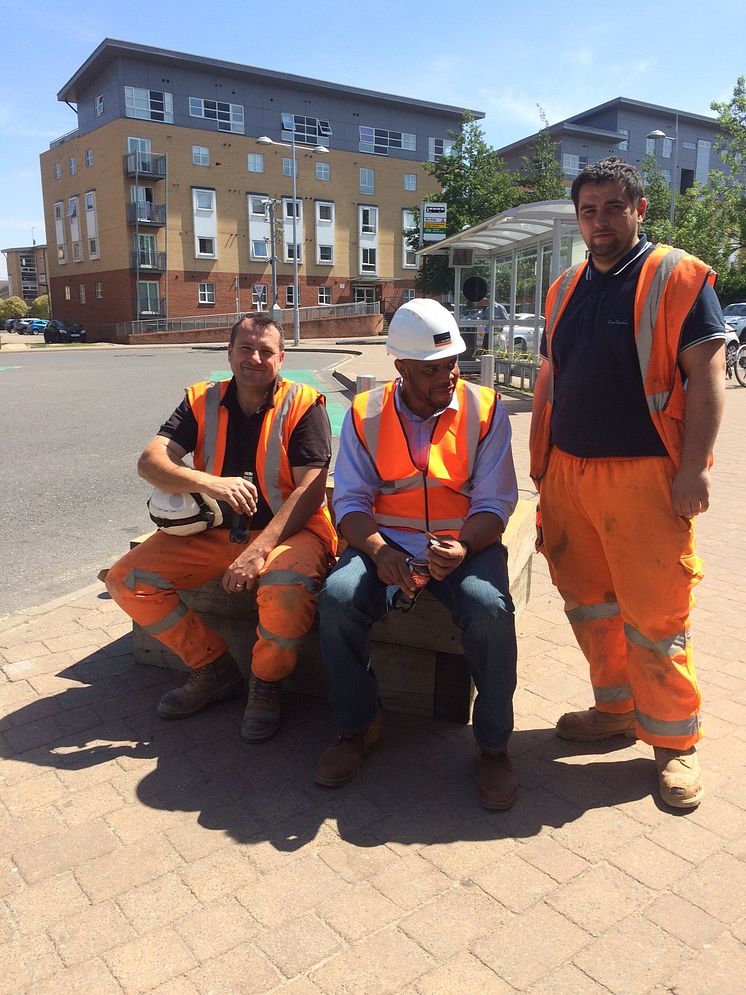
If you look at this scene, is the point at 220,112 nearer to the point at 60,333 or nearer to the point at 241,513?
the point at 60,333

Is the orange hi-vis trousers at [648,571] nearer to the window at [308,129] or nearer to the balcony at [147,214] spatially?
the balcony at [147,214]

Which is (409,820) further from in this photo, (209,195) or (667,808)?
(209,195)

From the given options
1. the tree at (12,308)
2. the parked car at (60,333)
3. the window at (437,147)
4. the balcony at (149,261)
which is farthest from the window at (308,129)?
the tree at (12,308)

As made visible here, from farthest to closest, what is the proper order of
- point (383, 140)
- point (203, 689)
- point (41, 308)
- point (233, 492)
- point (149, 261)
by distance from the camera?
point (41, 308) → point (383, 140) → point (149, 261) → point (203, 689) → point (233, 492)

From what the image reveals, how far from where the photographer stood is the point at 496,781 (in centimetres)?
282

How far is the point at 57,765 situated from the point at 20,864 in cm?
58

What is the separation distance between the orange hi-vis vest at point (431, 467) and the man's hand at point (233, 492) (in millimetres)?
543

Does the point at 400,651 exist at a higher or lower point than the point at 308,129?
lower

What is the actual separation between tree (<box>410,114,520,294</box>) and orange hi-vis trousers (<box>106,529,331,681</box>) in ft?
119

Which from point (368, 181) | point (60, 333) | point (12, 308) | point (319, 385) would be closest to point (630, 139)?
point (368, 181)

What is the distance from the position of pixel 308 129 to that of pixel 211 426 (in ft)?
182

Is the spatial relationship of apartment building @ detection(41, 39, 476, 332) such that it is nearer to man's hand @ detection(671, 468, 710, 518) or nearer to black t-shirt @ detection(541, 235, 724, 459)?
black t-shirt @ detection(541, 235, 724, 459)

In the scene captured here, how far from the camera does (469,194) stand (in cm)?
3816

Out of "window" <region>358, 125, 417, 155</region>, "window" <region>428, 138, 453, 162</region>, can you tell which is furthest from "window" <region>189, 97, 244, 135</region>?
"window" <region>428, 138, 453, 162</region>
